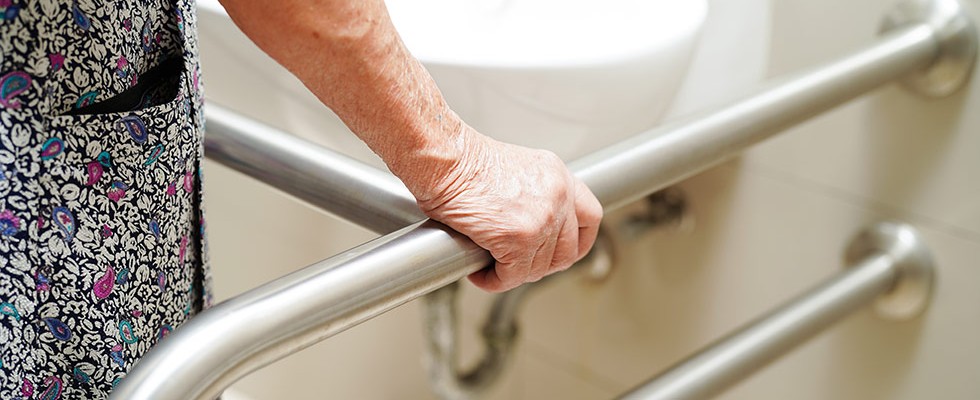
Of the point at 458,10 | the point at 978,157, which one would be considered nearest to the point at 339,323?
the point at 458,10

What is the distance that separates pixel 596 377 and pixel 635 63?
652 mm

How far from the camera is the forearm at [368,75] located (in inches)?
17.7

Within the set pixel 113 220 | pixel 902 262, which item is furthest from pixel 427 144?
pixel 902 262

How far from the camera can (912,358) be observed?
957 millimetres

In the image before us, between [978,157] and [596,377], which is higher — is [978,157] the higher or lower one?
the higher one

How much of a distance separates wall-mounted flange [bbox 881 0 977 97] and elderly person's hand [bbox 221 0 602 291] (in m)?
0.44

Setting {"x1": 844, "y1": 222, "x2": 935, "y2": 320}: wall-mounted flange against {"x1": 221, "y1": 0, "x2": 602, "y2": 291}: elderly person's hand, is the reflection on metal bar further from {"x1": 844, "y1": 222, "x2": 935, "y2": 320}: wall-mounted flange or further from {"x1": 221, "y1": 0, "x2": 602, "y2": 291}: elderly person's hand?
{"x1": 221, "y1": 0, "x2": 602, "y2": 291}: elderly person's hand

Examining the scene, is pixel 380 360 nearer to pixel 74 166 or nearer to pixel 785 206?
pixel 785 206

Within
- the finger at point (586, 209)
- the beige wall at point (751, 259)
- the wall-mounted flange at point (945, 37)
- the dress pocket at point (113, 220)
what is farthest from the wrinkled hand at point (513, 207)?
the wall-mounted flange at point (945, 37)

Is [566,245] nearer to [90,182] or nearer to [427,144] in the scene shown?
[427,144]

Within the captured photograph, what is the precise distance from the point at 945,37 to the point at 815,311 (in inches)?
9.9

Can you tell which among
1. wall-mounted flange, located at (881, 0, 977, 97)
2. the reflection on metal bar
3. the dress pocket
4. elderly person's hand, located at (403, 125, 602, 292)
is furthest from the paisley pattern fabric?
wall-mounted flange, located at (881, 0, 977, 97)

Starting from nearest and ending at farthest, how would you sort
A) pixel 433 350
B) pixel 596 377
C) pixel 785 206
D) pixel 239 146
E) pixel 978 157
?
pixel 239 146 < pixel 978 157 < pixel 785 206 < pixel 433 350 < pixel 596 377

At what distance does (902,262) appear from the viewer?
3.03ft
